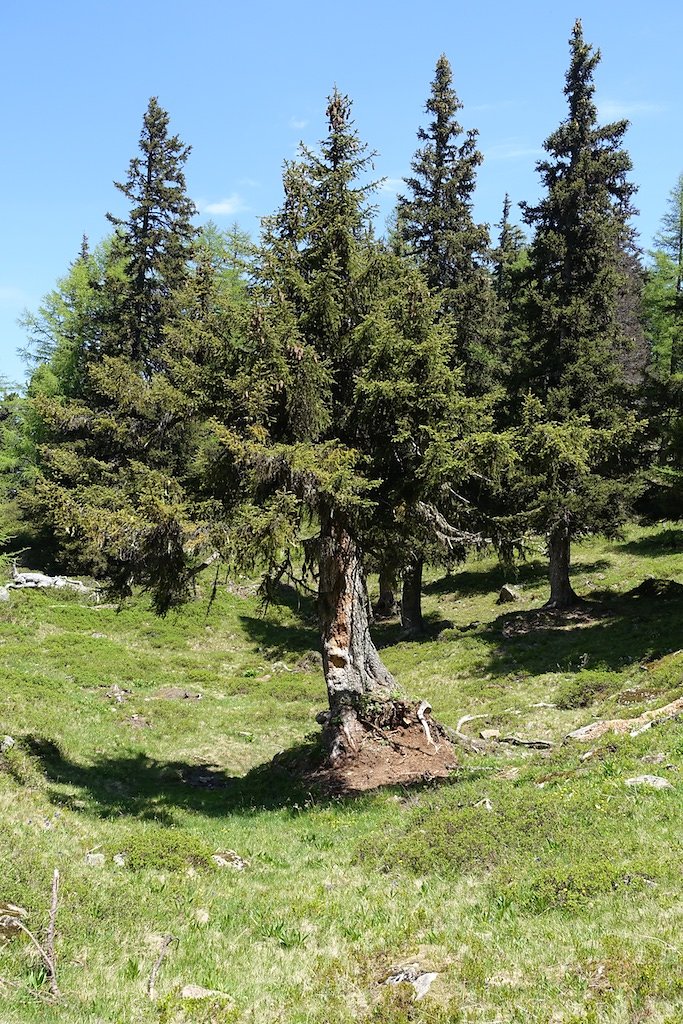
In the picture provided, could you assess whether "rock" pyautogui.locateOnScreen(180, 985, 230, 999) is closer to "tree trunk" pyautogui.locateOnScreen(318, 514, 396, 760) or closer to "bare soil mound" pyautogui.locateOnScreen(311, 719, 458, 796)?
"bare soil mound" pyautogui.locateOnScreen(311, 719, 458, 796)

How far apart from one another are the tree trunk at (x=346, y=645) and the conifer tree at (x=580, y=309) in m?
10.3

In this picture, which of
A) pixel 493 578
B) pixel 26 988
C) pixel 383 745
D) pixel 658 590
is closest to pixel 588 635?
pixel 658 590

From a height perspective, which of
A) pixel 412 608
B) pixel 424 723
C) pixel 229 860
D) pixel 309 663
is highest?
pixel 412 608

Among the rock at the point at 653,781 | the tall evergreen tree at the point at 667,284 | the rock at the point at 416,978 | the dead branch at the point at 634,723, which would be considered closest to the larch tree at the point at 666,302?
the tall evergreen tree at the point at 667,284

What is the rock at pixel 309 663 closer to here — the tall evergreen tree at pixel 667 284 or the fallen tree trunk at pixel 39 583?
the fallen tree trunk at pixel 39 583

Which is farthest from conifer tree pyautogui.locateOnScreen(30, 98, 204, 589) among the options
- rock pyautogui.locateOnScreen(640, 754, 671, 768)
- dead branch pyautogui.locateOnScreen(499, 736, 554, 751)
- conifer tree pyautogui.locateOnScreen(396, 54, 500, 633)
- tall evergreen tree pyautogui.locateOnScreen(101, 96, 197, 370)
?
rock pyautogui.locateOnScreen(640, 754, 671, 768)

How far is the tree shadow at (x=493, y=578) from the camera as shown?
3222 cm

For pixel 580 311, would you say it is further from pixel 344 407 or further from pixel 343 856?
pixel 343 856

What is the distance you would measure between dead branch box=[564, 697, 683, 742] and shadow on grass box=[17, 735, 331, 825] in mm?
A: 5259

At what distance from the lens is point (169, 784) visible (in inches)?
559

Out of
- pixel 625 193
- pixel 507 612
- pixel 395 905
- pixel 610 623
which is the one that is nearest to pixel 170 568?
pixel 395 905

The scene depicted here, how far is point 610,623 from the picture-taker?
2288cm

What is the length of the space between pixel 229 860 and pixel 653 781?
5760 mm

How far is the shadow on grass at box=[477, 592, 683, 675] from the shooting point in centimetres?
1945
